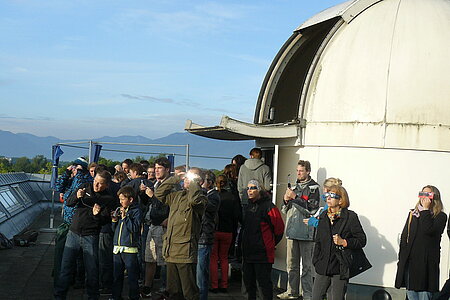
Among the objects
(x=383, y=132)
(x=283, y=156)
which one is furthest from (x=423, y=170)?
(x=283, y=156)

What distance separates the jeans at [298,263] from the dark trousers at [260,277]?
1076mm

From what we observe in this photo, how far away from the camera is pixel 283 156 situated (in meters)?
10.7

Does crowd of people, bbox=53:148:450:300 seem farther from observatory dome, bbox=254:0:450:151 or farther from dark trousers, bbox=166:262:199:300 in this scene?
observatory dome, bbox=254:0:450:151

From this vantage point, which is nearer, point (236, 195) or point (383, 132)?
point (383, 132)

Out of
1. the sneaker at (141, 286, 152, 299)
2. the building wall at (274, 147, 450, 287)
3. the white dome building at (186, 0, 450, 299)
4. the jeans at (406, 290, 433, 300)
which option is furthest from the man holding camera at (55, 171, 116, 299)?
the jeans at (406, 290, 433, 300)

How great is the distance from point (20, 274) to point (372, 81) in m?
6.79

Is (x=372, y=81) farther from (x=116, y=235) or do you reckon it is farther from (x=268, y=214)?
(x=116, y=235)

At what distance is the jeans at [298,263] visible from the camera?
9234 mm

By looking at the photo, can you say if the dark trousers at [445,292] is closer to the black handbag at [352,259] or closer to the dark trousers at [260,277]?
the black handbag at [352,259]

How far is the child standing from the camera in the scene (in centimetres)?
832

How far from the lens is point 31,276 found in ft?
34.5

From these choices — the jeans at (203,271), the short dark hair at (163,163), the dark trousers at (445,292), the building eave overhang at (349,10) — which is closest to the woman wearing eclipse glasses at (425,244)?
the dark trousers at (445,292)

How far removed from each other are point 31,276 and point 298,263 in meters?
4.62

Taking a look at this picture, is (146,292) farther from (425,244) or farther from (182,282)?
(425,244)
